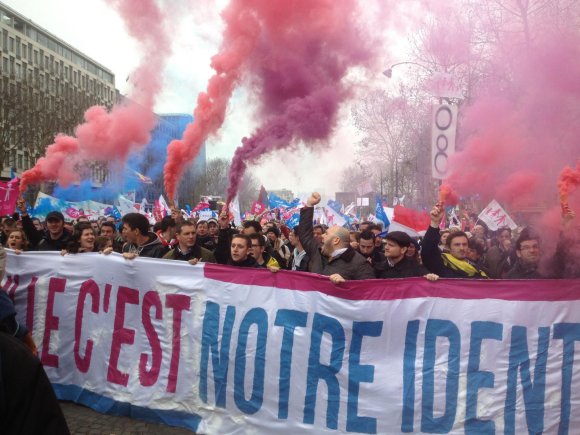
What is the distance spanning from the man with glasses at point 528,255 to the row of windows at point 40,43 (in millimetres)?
63625

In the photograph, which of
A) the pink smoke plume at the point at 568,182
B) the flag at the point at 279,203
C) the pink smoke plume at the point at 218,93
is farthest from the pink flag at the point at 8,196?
the flag at the point at 279,203

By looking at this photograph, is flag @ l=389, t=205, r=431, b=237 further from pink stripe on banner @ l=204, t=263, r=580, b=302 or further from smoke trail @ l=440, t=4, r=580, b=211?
pink stripe on banner @ l=204, t=263, r=580, b=302

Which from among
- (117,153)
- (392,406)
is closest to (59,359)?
(392,406)

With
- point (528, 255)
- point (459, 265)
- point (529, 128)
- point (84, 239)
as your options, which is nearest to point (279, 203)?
point (84, 239)

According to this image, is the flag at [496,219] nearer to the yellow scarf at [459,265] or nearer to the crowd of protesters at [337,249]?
the crowd of protesters at [337,249]

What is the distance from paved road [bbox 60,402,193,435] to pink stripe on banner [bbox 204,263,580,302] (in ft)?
4.22

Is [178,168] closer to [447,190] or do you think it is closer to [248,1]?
[248,1]

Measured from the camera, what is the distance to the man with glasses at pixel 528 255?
4.51 m

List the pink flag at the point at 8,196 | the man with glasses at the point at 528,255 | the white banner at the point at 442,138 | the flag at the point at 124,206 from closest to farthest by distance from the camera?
the man with glasses at the point at 528,255, the white banner at the point at 442,138, the pink flag at the point at 8,196, the flag at the point at 124,206

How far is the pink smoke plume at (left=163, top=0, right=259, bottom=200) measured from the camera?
8625 millimetres

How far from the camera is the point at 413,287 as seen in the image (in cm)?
396

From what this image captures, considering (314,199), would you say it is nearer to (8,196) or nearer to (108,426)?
(108,426)

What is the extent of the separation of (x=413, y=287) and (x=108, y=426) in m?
2.71

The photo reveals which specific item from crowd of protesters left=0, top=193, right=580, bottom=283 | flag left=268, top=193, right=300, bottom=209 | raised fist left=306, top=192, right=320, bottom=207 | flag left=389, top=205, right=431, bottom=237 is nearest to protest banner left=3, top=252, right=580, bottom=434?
crowd of protesters left=0, top=193, right=580, bottom=283
